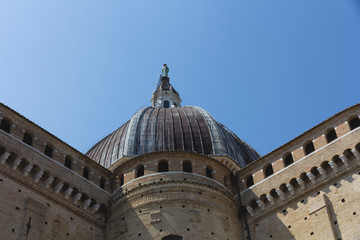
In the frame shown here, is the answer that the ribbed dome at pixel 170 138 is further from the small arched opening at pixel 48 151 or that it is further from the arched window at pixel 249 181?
the small arched opening at pixel 48 151

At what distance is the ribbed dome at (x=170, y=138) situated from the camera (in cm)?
2969

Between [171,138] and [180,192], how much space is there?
5.92m

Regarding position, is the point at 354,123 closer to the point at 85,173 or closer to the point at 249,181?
the point at 249,181

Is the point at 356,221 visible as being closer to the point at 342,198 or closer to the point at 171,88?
the point at 342,198

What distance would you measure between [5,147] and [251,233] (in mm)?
10798

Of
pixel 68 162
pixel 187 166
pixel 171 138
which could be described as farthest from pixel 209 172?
pixel 68 162

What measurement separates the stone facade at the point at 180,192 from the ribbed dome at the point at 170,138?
3.30m

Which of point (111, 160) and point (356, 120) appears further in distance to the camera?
point (111, 160)

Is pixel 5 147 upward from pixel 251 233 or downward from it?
upward

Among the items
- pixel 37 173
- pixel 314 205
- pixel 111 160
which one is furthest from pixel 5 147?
pixel 314 205

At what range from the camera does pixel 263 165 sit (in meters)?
26.1

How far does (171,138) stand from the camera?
3011cm

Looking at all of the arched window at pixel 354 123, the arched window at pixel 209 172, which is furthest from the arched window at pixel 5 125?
the arched window at pixel 354 123

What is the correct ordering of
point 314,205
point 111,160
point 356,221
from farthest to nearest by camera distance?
point 111,160 < point 314,205 < point 356,221
